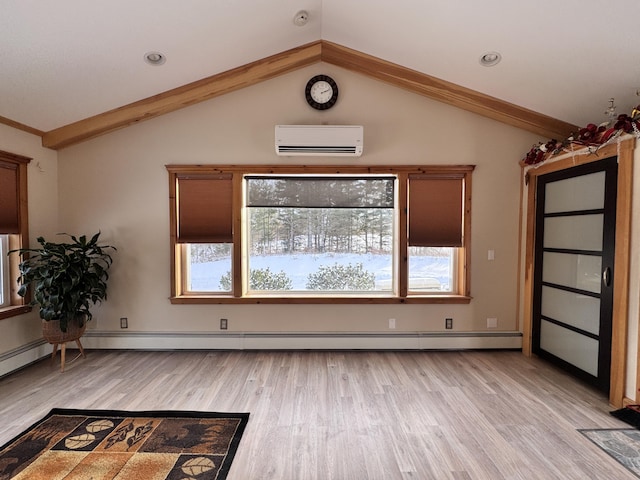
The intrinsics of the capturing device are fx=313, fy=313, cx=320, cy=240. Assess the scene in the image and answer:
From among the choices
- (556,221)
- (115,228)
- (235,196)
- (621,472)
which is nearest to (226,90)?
(235,196)

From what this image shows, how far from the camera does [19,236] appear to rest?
3258 millimetres

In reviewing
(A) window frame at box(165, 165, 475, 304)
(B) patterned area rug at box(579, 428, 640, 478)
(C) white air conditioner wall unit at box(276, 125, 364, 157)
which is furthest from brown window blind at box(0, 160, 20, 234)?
(B) patterned area rug at box(579, 428, 640, 478)

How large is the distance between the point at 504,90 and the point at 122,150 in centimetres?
423

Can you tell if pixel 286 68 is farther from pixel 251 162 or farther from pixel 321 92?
pixel 251 162

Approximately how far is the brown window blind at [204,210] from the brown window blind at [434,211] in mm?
2136

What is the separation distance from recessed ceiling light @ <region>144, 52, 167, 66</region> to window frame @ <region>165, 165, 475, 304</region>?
3.47ft

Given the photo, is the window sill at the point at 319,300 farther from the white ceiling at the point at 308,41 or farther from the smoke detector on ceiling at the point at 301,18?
the smoke detector on ceiling at the point at 301,18

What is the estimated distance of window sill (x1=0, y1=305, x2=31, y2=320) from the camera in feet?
9.96

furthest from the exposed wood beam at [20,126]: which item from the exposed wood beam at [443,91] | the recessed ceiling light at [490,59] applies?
the recessed ceiling light at [490,59]

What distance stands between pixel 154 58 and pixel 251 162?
4.26 ft

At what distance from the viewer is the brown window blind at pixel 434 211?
3.65 metres

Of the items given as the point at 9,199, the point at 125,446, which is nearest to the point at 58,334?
the point at 9,199

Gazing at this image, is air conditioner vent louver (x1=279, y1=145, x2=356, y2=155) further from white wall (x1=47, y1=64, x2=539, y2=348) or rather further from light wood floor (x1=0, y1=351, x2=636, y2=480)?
light wood floor (x1=0, y1=351, x2=636, y2=480)

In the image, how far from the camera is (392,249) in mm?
Answer: 3799
